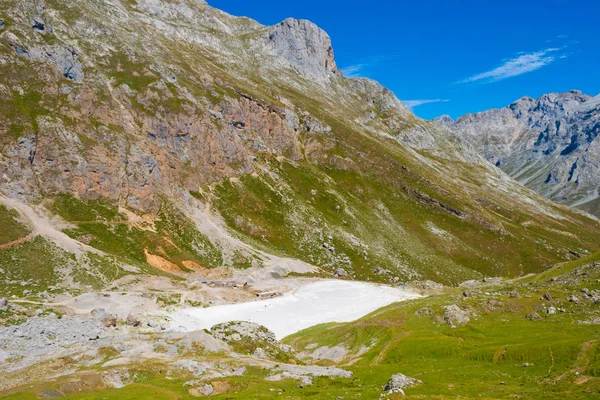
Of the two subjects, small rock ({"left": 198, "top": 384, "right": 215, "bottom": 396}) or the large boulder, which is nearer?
small rock ({"left": 198, "top": 384, "right": 215, "bottom": 396})

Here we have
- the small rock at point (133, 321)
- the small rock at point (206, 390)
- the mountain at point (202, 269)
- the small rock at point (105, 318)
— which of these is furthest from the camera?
the small rock at point (133, 321)

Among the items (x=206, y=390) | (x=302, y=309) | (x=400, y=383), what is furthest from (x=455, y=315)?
(x=206, y=390)

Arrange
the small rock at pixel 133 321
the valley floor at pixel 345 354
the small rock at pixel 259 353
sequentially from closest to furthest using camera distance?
the valley floor at pixel 345 354, the small rock at pixel 259 353, the small rock at pixel 133 321

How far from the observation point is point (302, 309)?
102750mm

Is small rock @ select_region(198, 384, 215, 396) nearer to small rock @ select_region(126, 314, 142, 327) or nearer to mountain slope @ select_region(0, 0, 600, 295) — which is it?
small rock @ select_region(126, 314, 142, 327)

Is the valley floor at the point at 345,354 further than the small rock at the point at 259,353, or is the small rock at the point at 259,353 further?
the small rock at the point at 259,353

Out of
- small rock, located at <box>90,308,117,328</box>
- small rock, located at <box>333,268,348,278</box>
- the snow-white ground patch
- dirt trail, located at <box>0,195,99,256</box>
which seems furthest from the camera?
small rock, located at <box>333,268,348,278</box>

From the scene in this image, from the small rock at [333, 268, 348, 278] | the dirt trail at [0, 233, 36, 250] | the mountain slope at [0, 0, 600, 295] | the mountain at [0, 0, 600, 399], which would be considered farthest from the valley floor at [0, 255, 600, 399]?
the small rock at [333, 268, 348, 278]

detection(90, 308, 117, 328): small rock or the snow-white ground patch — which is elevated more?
the snow-white ground patch

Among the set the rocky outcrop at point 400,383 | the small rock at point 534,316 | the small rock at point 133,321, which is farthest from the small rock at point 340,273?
the rocky outcrop at point 400,383

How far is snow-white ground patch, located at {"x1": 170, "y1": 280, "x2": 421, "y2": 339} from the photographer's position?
89581 millimetres

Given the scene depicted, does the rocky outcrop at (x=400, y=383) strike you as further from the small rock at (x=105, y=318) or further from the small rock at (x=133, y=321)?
the small rock at (x=133, y=321)

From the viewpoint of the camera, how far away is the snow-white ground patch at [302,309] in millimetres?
89581

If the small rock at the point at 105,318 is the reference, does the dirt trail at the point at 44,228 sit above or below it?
above
